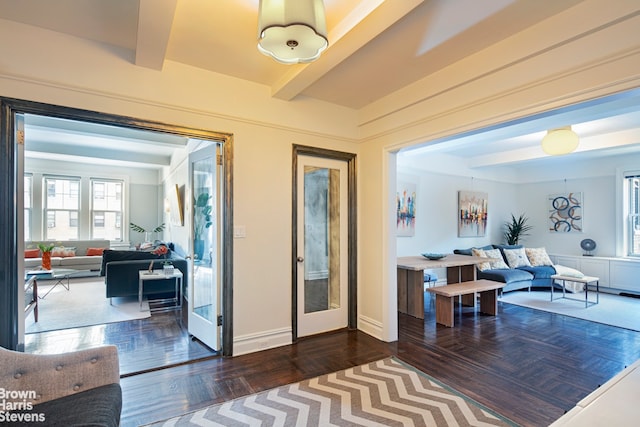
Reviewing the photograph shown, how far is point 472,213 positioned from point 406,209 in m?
2.05

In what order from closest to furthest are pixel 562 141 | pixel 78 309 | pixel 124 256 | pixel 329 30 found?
pixel 329 30, pixel 562 141, pixel 78 309, pixel 124 256

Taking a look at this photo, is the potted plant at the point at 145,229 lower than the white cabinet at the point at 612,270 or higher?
higher

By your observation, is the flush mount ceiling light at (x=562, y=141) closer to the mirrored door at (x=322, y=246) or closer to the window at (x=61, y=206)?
the mirrored door at (x=322, y=246)

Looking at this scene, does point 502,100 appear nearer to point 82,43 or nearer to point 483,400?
point 483,400

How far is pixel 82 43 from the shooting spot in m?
2.46

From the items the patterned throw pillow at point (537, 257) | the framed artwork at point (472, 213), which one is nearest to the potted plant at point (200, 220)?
the framed artwork at point (472, 213)

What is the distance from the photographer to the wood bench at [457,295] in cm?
403

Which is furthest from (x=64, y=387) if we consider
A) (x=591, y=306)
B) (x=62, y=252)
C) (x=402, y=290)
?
(x=62, y=252)

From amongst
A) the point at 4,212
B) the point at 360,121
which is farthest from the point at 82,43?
the point at 360,121

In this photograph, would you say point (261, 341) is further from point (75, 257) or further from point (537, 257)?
point (75, 257)

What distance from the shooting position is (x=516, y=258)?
20.1ft

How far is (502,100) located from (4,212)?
151 inches

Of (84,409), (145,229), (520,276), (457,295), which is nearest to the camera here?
(84,409)

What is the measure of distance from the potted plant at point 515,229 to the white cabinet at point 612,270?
1117 mm
